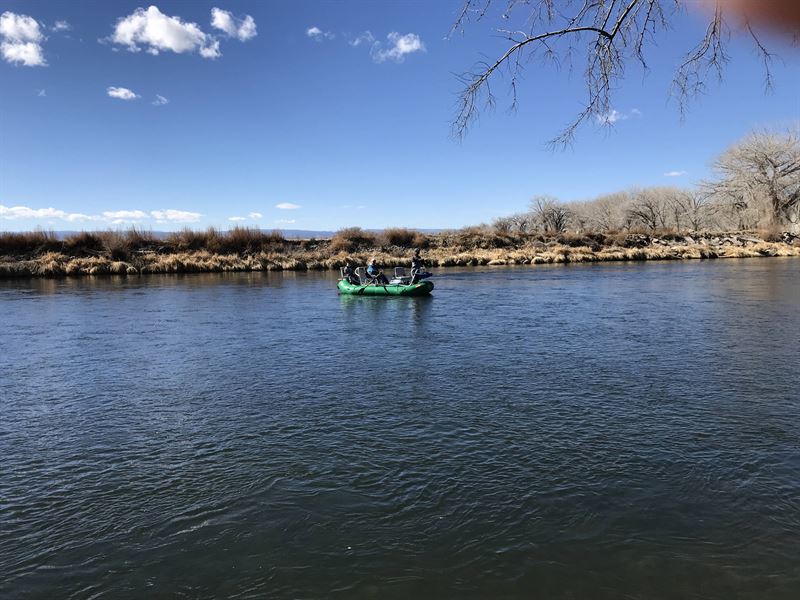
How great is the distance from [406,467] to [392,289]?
17202 millimetres

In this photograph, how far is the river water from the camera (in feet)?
15.3

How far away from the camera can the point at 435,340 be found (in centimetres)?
1448

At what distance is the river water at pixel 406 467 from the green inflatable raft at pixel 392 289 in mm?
8960

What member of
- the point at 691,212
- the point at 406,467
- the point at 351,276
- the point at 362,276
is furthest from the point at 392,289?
the point at 691,212

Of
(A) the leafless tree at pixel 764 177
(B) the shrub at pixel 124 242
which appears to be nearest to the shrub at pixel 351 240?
(B) the shrub at pixel 124 242

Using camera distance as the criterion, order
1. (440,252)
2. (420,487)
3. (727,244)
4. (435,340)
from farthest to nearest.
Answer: (727,244) → (440,252) → (435,340) → (420,487)

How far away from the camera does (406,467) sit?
6.52 m

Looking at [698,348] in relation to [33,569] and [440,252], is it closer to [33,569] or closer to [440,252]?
[33,569]

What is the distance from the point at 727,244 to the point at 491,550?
61.6 metres

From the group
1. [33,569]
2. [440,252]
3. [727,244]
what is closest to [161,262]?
[440,252]

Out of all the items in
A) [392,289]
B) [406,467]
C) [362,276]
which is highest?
[362,276]

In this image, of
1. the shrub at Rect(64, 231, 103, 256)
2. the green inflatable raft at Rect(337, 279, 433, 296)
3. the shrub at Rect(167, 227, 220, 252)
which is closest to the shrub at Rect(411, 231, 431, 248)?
the shrub at Rect(167, 227, 220, 252)

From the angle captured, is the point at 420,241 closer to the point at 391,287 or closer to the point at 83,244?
the point at 83,244

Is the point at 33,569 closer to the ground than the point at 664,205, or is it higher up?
closer to the ground
